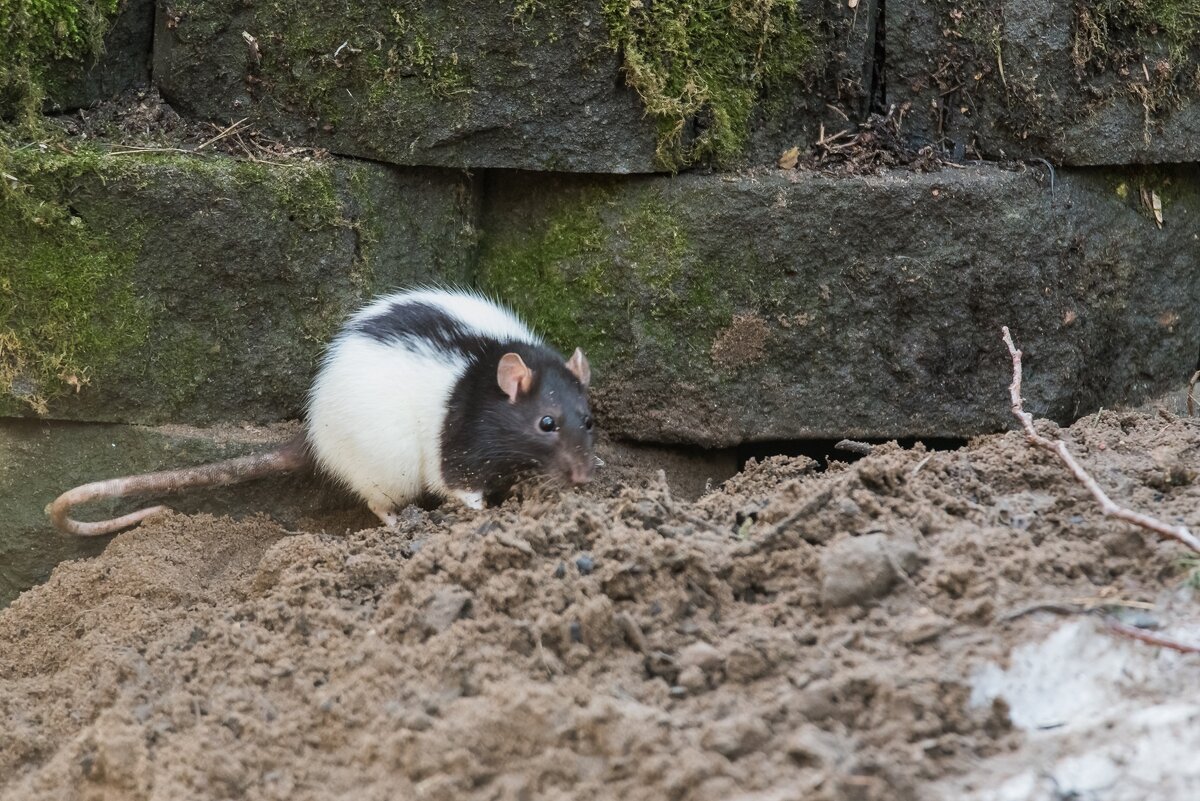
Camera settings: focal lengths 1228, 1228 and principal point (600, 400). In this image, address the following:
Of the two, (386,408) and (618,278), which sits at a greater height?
(618,278)

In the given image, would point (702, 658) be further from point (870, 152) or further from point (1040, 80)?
point (1040, 80)

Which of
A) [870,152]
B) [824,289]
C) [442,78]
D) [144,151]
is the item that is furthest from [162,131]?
[870,152]

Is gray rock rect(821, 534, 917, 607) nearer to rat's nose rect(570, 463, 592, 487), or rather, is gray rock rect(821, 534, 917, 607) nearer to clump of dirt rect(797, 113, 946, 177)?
rat's nose rect(570, 463, 592, 487)

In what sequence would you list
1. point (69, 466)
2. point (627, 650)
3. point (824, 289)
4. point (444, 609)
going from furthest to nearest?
point (824, 289), point (69, 466), point (444, 609), point (627, 650)

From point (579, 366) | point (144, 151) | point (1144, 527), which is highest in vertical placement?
point (144, 151)

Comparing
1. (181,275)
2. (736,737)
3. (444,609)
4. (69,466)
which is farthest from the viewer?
(69,466)

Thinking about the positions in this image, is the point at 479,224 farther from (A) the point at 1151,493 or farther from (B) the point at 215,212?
(A) the point at 1151,493

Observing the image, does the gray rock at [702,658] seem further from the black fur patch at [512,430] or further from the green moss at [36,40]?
the green moss at [36,40]

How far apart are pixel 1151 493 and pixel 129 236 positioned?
3560 millimetres

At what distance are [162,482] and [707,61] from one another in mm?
2655

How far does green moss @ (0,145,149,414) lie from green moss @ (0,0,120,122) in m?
0.28

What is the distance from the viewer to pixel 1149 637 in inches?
102

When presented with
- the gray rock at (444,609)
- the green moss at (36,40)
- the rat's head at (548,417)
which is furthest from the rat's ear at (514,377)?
the green moss at (36,40)

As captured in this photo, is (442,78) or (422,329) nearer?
(442,78)
